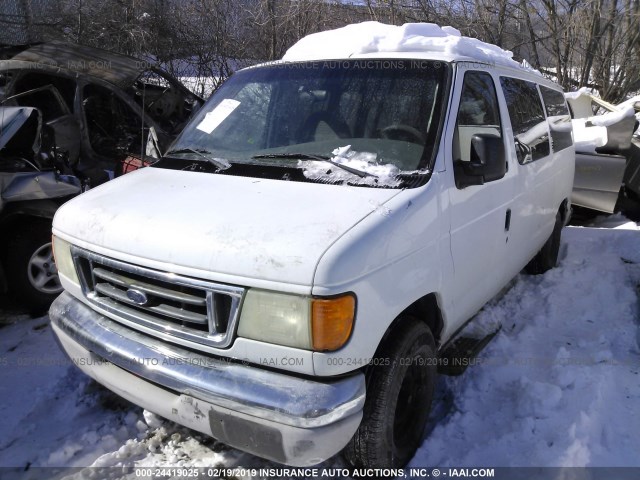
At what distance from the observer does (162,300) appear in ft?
7.37

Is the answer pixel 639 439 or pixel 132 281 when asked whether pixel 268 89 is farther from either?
pixel 639 439

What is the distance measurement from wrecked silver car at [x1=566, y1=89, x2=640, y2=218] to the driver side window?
13.9 ft

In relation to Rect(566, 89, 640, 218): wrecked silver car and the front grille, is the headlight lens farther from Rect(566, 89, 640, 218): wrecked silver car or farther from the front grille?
Rect(566, 89, 640, 218): wrecked silver car

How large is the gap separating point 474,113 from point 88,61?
255 inches

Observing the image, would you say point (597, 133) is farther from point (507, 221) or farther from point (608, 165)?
point (507, 221)

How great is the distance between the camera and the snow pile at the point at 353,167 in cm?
243

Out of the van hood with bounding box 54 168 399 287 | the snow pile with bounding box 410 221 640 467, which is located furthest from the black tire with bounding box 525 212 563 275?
the van hood with bounding box 54 168 399 287

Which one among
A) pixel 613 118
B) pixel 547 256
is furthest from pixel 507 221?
pixel 613 118

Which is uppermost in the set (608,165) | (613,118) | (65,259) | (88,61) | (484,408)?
(88,61)

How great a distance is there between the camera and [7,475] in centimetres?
255

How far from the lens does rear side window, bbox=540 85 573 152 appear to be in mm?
4500

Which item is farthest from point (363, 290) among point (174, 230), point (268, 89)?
point (268, 89)

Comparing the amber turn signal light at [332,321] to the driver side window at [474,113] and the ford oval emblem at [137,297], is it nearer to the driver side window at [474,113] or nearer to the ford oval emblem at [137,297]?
the ford oval emblem at [137,297]

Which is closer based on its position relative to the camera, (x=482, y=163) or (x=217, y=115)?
(x=482, y=163)
